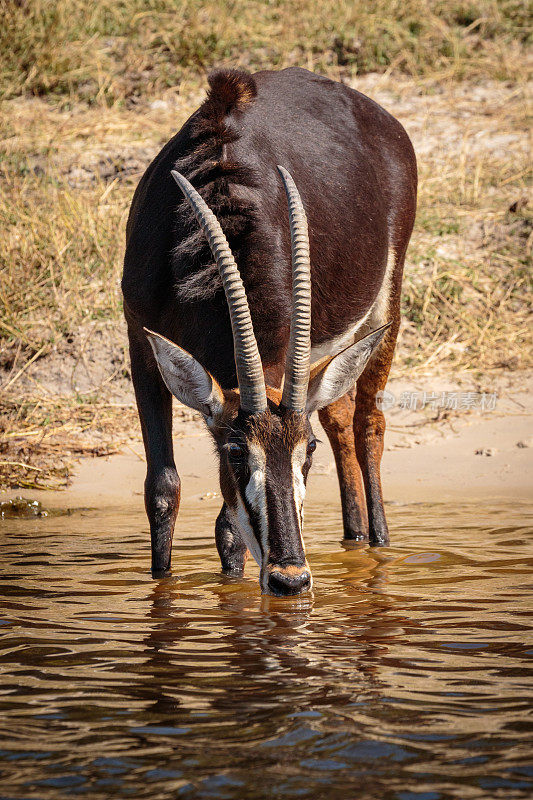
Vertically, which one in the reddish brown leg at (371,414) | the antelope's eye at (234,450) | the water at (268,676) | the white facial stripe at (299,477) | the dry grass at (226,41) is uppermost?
the dry grass at (226,41)

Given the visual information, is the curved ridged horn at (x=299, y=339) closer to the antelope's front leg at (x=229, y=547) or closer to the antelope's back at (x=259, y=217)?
the antelope's back at (x=259, y=217)

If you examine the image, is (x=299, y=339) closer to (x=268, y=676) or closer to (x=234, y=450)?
(x=234, y=450)

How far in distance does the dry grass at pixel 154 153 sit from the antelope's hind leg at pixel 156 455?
7.85 ft

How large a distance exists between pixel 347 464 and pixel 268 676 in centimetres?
309

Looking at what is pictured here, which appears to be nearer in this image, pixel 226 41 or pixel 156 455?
pixel 156 455

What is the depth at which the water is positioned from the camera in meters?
2.54

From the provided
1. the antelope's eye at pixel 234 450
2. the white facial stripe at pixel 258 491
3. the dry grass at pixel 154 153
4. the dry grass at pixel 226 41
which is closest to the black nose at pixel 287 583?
the white facial stripe at pixel 258 491

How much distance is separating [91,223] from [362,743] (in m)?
7.38

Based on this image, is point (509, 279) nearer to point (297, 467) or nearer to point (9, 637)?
point (297, 467)

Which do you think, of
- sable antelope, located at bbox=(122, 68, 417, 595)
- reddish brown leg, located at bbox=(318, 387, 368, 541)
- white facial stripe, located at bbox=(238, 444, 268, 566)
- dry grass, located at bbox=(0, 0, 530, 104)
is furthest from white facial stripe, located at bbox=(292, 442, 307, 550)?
dry grass, located at bbox=(0, 0, 530, 104)

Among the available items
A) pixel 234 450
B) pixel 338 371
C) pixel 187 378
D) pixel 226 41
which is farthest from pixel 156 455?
pixel 226 41

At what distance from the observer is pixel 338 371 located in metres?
4.39

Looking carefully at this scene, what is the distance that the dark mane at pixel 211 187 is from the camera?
14.8 ft

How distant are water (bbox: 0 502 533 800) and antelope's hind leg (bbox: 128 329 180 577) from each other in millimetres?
209
